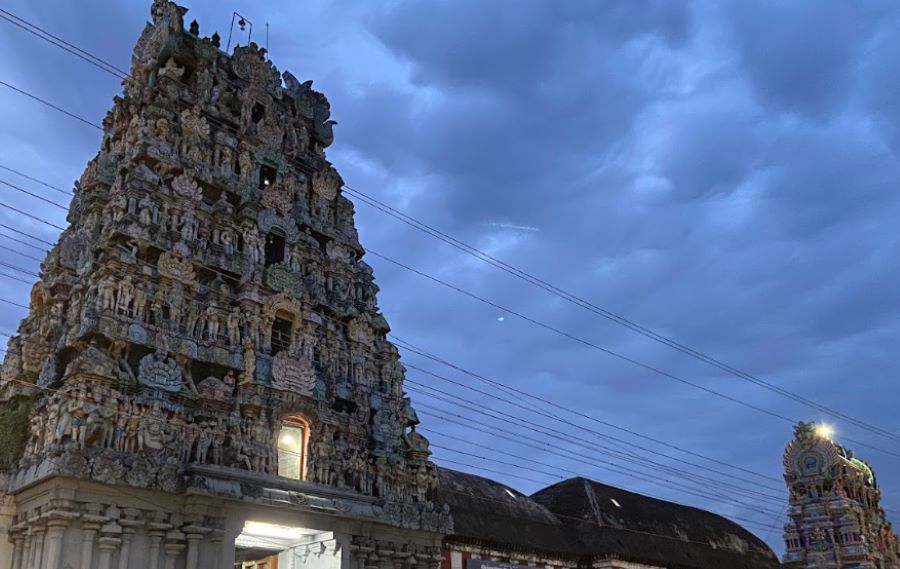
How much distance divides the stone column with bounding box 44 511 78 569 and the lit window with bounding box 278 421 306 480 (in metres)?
6.77

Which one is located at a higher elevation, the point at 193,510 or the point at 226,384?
the point at 226,384

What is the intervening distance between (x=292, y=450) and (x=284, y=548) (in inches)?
146

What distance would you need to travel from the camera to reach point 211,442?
2234 cm

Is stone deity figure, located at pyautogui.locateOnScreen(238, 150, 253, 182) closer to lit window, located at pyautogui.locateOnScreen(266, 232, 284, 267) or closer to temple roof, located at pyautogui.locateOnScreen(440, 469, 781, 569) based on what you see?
lit window, located at pyautogui.locateOnScreen(266, 232, 284, 267)

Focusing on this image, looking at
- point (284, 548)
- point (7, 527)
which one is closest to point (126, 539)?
point (7, 527)

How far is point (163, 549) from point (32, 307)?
34.6ft

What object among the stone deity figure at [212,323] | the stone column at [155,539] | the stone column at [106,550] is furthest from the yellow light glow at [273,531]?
the stone deity figure at [212,323]

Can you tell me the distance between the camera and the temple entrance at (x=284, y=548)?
24.0 meters

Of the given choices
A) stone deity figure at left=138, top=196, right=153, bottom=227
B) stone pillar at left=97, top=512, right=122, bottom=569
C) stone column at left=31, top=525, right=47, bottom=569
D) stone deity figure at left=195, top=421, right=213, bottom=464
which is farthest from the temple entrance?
stone deity figure at left=138, top=196, right=153, bottom=227

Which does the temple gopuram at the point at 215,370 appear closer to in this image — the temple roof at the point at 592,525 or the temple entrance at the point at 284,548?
the temple entrance at the point at 284,548

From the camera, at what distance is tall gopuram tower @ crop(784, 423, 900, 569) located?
59312mm

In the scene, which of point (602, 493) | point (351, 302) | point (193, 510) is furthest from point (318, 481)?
point (602, 493)

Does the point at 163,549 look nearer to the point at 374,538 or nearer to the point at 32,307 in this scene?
the point at 374,538

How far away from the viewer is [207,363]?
2364 centimetres
